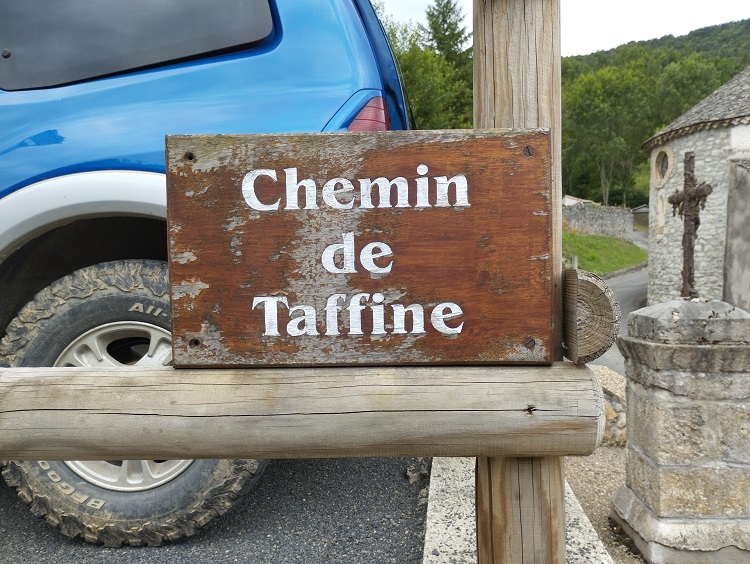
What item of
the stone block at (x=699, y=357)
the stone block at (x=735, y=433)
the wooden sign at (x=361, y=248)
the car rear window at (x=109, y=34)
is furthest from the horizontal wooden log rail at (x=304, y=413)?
the stone block at (x=735, y=433)

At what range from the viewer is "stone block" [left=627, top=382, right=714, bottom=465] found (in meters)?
2.52

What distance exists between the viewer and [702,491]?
2.55 m

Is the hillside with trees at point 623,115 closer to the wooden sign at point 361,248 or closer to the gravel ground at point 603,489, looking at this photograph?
the gravel ground at point 603,489

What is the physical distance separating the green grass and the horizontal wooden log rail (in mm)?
24988

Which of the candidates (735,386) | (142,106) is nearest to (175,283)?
(142,106)

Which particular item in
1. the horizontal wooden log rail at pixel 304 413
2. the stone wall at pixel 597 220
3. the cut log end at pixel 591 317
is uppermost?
the cut log end at pixel 591 317

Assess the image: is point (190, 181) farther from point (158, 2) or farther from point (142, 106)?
point (158, 2)

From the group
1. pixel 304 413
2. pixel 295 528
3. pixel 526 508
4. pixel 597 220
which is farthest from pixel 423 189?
pixel 597 220

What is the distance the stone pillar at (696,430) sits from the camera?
248 cm

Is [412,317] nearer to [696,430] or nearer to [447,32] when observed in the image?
[696,430]

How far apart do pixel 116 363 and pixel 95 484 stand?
480 mm

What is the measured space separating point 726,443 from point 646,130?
186ft

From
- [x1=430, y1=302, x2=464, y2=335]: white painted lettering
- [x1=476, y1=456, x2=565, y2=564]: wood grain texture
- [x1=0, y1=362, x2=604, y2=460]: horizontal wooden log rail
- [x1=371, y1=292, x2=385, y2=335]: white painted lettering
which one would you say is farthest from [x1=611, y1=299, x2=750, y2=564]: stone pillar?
[x1=371, y1=292, x2=385, y2=335]: white painted lettering

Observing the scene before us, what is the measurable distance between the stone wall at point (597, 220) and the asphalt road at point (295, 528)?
29.9 m
